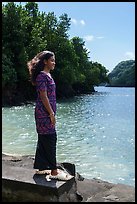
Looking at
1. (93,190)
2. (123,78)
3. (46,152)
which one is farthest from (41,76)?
(123,78)

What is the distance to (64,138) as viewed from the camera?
490 inches

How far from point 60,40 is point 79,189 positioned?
39606 millimetres

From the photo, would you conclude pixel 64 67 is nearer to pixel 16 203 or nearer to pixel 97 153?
pixel 97 153

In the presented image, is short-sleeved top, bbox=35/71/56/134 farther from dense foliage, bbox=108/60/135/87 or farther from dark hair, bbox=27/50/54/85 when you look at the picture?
dense foliage, bbox=108/60/135/87

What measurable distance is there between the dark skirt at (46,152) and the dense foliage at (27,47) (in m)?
26.0

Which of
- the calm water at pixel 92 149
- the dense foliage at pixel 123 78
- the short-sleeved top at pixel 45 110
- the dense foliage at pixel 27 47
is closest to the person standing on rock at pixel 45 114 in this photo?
the short-sleeved top at pixel 45 110

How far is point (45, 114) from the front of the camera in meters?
3.52

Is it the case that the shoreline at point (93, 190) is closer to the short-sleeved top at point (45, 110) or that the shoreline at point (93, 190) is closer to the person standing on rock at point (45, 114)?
the person standing on rock at point (45, 114)

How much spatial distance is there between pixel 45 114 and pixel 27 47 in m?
32.6

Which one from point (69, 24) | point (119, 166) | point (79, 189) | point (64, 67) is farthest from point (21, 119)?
point (69, 24)

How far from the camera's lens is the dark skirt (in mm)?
3559

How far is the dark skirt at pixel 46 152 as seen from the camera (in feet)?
11.7

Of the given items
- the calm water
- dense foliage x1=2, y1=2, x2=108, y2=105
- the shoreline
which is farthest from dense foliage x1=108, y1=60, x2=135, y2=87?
the shoreline

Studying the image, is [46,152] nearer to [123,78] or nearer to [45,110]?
[45,110]
